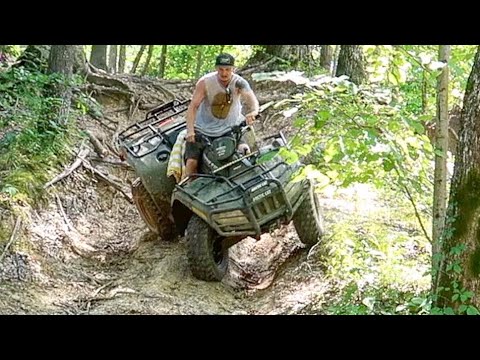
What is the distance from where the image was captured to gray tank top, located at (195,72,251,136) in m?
4.88

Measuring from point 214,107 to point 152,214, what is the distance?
125 centimetres

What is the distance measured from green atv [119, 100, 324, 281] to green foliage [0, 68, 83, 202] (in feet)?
3.02

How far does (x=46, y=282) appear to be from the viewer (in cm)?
478

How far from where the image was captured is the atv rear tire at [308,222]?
4.93m

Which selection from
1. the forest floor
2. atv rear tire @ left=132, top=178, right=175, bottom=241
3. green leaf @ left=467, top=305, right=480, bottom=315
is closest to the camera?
green leaf @ left=467, top=305, right=480, bottom=315

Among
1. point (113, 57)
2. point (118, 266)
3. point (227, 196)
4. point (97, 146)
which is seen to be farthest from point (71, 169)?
point (113, 57)

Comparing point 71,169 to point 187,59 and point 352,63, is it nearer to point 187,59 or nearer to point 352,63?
point 352,63

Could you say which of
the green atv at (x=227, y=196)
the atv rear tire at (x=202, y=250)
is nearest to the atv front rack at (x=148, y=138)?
the green atv at (x=227, y=196)

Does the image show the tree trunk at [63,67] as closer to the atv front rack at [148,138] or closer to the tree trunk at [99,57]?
the atv front rack at [148,138]

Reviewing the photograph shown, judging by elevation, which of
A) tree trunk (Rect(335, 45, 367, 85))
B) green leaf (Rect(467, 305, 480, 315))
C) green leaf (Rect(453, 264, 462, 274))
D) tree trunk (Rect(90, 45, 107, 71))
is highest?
tree trunk (Rect(335, 45, 367, 85))

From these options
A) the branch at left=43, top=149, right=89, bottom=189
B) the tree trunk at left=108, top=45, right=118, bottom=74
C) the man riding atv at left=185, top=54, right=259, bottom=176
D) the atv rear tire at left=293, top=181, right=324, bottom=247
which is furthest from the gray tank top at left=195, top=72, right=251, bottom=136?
the tree trunk at left=108, top=45, right=118, bottom=74

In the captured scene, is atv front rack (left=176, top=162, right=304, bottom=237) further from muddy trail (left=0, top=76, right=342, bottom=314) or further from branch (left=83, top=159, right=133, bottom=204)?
branch (left=83, top=159, right=133, bottom=204)
